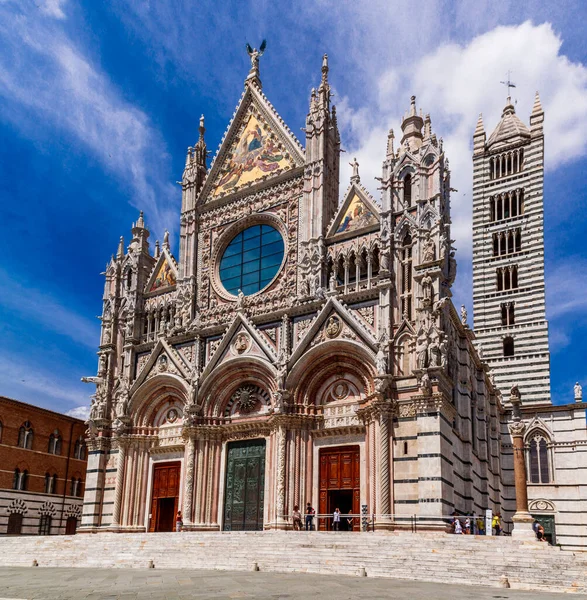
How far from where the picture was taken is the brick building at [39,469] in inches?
1572

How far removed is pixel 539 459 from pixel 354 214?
70.3 ft

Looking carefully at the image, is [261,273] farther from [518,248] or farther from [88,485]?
[518,248]

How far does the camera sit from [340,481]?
28.1 meters

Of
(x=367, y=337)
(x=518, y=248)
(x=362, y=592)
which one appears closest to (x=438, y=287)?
(x=367, y=337)

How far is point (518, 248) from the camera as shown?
5319cm

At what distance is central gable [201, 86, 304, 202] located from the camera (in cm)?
3503

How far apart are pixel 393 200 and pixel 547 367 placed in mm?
23997

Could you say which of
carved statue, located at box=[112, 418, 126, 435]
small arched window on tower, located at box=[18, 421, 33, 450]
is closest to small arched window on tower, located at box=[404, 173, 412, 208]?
carved statue, located at box=[112, 418, 126, 435]

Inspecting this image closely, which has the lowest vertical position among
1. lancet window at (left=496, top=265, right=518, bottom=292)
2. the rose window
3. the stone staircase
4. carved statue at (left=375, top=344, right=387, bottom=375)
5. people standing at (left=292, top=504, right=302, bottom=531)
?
the stone staircase

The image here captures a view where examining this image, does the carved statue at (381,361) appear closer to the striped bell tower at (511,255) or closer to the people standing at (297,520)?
the people standing at (297,520)

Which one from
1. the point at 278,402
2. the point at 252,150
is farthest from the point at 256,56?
the point at 278,402

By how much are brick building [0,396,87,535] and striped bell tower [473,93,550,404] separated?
2911cm

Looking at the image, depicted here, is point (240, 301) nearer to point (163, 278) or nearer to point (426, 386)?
point (163, 278)

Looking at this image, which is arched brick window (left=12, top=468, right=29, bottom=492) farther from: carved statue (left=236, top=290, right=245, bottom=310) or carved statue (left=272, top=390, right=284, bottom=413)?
carved statue (left=272, top=390, right=284, bottom=413)
